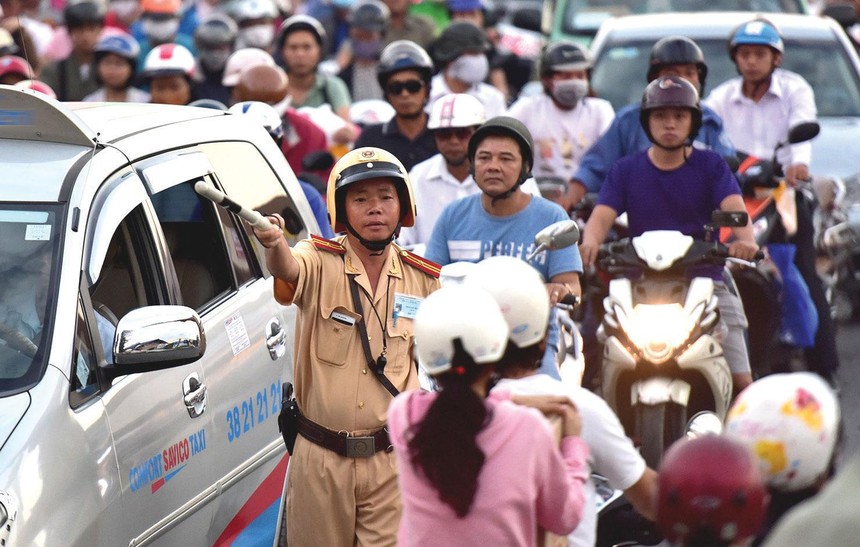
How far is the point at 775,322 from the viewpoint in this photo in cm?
863

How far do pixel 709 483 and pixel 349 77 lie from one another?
Result: 11070 millimetres

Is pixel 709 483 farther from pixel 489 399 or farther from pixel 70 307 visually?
pixel 70 307

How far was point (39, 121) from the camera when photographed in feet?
17.4

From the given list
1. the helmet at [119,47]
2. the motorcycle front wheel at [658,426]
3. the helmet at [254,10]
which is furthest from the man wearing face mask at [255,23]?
the motorcycle front wheel at [658,426]

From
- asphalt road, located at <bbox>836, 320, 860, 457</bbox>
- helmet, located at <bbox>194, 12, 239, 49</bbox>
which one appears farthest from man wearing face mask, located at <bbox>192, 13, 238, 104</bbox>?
asphalt road, located at <bbox>836, 320, 860, 457</bbox>

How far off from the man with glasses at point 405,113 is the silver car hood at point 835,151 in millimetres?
2968

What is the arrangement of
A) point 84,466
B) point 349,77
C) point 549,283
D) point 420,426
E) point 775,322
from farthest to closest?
1. point 349,77
2. point 775,322
3. point 549,283
4. point 84,466
5. point 420,426

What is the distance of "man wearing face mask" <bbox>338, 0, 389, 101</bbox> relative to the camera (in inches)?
519

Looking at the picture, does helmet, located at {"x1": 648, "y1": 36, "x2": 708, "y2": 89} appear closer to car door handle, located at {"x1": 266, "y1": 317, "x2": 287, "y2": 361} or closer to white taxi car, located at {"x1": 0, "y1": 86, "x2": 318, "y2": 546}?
white taxi car, located at {"x1": 0, "y1": 86, "x2": 318, "y2": 546}

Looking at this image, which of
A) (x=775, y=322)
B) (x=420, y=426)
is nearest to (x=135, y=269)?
(x=420, y=426)

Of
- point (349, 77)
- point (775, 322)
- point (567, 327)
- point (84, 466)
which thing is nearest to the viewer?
point (84, 466)

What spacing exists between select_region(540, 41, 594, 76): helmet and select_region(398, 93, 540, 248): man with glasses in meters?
2.15

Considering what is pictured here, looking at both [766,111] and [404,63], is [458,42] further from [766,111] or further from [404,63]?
[766,111]

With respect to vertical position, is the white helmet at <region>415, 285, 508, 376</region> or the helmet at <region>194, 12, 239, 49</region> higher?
the helmet at <region>194, 12, 239, 49</region>
